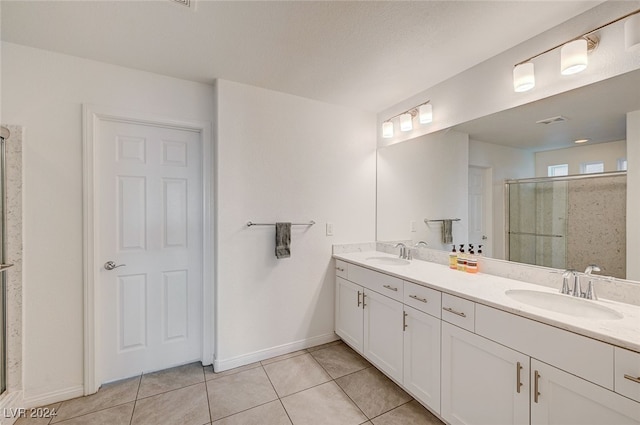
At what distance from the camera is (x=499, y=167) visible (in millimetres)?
1973

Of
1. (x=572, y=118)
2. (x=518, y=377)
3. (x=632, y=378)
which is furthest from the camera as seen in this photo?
(x=572, y=118)

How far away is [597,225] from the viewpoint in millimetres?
1494

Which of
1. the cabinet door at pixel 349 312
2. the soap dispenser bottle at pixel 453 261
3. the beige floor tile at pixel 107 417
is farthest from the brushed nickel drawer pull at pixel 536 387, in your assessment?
the beige floor tile at pixel 107 417

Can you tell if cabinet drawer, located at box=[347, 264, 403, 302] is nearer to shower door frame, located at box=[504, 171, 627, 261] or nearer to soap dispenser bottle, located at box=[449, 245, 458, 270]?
soap dispenser bottle, located at box=[449, 245, 458, 270]

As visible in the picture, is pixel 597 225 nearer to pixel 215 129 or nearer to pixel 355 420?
pixel 355 420

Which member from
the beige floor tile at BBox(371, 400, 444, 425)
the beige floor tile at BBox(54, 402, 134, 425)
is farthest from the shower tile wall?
the beige floor tile at BBox(54, 402, 134, 425)

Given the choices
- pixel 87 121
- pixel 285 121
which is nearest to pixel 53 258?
pixel 87 121

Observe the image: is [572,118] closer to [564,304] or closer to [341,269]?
[564,304]

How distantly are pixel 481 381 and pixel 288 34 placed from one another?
2.22 metres

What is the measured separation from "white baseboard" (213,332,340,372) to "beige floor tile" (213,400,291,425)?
54 cm

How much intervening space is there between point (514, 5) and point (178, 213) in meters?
2.61

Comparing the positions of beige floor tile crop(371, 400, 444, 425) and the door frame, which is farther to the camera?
the door frame

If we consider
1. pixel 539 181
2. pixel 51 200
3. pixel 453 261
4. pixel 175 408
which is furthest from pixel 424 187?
pixel 51 200

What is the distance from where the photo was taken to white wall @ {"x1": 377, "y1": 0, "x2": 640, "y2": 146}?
134cm
